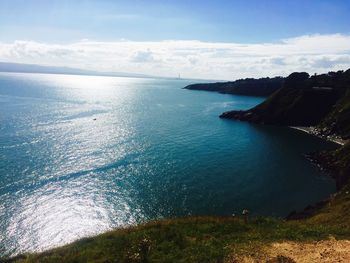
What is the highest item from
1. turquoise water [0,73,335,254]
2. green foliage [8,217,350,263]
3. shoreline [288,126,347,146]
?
green foliage [8,217,350,263]

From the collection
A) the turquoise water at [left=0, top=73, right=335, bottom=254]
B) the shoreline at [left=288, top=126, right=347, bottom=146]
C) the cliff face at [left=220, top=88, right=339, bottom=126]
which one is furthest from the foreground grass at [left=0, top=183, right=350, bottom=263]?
the cliff face at [left=220, top=88, right=339, bottom=126]

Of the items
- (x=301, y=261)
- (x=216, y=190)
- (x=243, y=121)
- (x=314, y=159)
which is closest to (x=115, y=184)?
(x=216, y=190)

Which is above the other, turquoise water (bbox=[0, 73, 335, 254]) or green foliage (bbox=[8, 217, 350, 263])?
green foliage (bbox=[8, 217, 350, 263])

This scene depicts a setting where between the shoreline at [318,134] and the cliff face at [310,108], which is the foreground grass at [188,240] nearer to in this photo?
the shoreline at [318,134]

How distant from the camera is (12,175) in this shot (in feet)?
248

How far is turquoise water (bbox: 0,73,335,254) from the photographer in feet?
191

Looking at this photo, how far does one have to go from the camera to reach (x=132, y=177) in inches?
3083

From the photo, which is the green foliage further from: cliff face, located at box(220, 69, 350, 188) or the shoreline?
cliff face, located at box(220, 69, 350, 188)

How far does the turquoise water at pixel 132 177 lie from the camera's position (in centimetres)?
5822

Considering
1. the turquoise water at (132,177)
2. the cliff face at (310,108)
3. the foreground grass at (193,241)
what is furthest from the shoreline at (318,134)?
the foreground grass at (193,241)

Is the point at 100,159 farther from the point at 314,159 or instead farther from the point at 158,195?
the point at 314,159

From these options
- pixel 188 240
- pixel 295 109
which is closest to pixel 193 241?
pixel 188 240

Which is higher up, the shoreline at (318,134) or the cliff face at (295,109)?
the cliff face at (295,109)

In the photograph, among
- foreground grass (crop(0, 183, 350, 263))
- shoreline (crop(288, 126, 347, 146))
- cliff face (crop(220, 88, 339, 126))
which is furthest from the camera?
cliff face (crop(220, 88, 339, 126))
